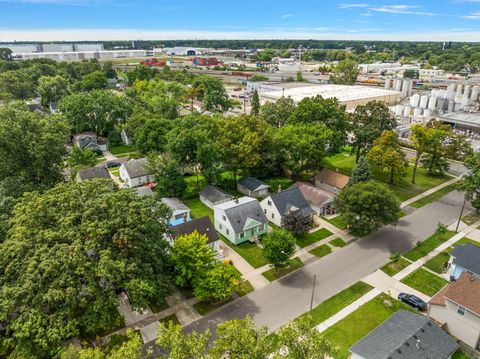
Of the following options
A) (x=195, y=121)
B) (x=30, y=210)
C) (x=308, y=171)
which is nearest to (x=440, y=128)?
(x=308, y=171)

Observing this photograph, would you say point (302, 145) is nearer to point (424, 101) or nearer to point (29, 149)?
point (29, 149)

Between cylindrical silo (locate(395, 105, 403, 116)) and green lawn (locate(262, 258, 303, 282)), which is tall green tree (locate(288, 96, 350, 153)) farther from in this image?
cylindrical silo (locate(395, 105, 403, 116))

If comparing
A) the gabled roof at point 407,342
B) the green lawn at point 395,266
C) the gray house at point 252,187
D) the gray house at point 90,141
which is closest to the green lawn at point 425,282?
the green lawn at point 395,266

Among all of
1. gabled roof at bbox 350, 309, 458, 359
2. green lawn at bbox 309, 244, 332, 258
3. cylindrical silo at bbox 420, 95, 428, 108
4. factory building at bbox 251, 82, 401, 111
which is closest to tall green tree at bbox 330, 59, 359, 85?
factory building at bbox 251, 82, 401, 111

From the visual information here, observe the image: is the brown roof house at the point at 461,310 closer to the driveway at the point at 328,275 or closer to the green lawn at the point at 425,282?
the green lawn at the point at 425,282

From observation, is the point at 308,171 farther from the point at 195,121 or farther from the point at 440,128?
the point at 440,128

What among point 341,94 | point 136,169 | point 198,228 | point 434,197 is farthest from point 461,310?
point 341,94
